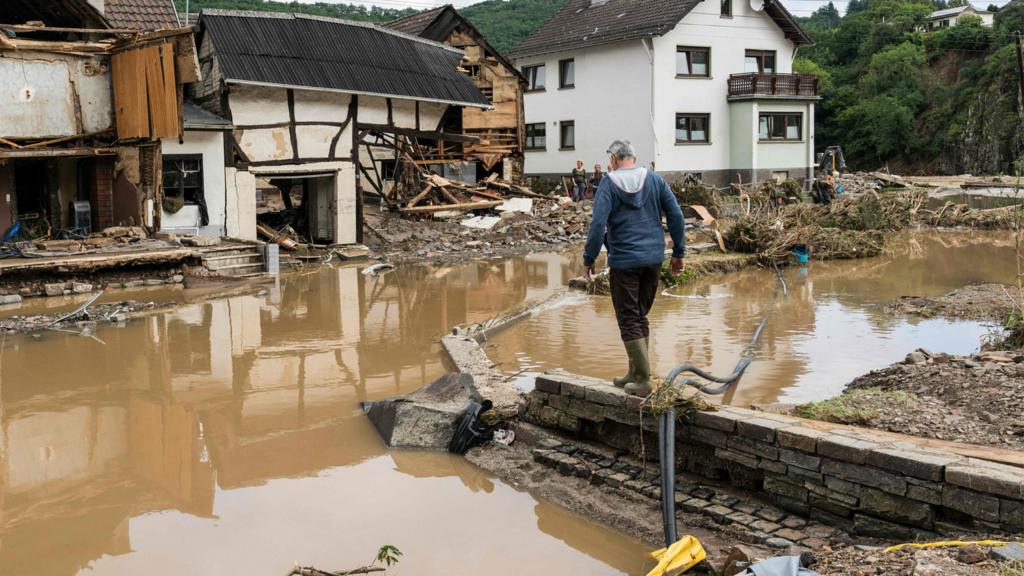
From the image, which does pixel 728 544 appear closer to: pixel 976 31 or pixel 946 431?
pixel 946 431

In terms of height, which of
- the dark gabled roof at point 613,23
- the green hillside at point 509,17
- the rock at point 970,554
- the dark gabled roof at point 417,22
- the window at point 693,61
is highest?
the green hillside at point 509,17

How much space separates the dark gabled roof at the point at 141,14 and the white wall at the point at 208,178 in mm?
3531

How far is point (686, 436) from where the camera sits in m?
6.68

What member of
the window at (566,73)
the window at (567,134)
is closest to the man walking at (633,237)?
the window at (567,134)

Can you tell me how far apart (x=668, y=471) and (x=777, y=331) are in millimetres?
7199

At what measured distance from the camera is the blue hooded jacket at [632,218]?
6887mm

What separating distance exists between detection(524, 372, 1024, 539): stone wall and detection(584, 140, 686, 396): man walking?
0.45m

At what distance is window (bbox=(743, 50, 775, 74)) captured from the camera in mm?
38094

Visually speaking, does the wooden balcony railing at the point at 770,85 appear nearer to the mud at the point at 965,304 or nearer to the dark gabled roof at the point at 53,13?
the mud at the point at 965,304

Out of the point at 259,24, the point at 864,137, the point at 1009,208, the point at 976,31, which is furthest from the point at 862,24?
the point at 259,24

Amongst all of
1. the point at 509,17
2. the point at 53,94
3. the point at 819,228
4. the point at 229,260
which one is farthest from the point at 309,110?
the point at 509,17

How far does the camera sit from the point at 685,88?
36.2 metres

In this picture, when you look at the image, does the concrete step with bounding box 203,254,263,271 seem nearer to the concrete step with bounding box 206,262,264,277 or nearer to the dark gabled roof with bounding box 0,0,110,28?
the concrete step with bounding box 206,262,264,277

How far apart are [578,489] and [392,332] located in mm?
6966
